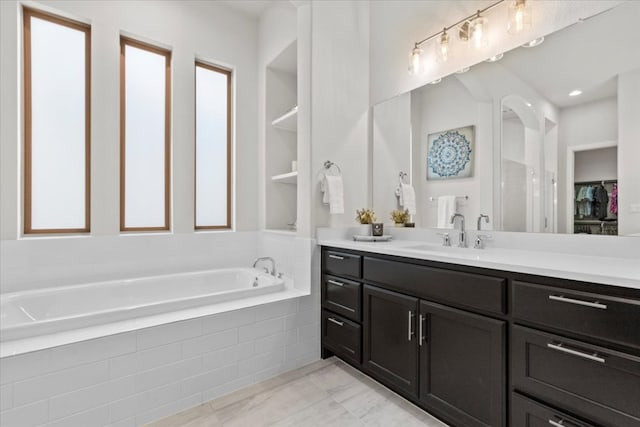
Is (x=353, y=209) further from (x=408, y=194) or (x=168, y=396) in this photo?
(x=168, y=396)

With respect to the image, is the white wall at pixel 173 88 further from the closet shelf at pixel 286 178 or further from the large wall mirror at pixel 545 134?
the large wall mirror at pixel 545 134

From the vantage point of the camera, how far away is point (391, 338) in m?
1.88

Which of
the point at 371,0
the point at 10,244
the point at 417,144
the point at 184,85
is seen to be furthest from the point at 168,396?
the point at 371,0

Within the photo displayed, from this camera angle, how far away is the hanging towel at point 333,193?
245 centimetres

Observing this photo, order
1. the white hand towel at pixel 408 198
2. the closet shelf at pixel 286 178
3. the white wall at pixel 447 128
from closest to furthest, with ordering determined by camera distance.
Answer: the white wall at pixel 447 128
the white hand towel at pixel 408 198
the closet shelf at pixel 286 178

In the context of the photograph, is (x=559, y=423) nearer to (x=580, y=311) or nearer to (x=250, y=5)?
(x=580, y=311)

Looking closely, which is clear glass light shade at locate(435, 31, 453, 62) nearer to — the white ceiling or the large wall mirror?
the large wall mirror

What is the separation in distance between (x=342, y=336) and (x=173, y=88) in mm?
2587

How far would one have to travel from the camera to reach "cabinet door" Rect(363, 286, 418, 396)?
1.75 meters

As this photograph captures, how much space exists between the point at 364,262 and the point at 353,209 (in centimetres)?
74

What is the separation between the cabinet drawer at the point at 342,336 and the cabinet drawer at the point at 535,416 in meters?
0.97

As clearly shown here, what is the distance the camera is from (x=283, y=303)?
7.26 feet

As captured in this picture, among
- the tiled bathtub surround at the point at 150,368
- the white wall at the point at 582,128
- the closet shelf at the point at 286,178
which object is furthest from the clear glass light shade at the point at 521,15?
the tiled bathtub surround at the point at 150,368

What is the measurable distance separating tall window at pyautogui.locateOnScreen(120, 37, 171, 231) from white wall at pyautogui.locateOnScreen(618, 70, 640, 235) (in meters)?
3.18
